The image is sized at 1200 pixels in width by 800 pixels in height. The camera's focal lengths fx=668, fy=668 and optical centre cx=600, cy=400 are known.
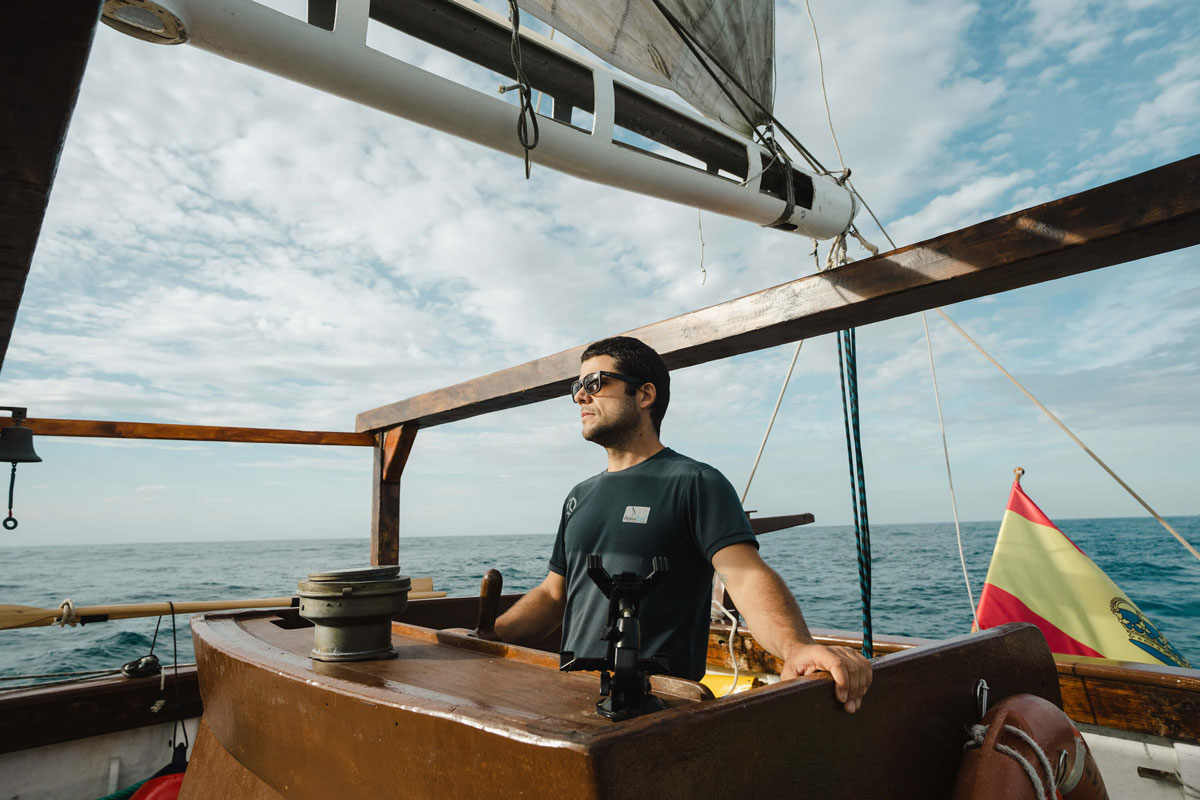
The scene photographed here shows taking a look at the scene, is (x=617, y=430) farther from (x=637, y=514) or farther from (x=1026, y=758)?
(x=1026, y=758)

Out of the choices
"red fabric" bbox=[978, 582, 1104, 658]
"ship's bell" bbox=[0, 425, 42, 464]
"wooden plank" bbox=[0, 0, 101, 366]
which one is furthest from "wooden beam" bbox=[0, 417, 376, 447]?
"red fabric" bbox=[978, 582, 1104, 658]

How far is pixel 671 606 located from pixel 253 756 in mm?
1097

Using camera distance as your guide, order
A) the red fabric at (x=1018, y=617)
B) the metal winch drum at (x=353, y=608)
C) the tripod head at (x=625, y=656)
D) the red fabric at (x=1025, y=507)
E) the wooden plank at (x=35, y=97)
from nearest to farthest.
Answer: the wooden plank at (x=35, y=97) < the tripod head at (x=625, y=656) < the metal winch drum at (x=353, y=608) < the red fabric at (x=1018, y=617) < the red fabric at (x=1025, y=507)

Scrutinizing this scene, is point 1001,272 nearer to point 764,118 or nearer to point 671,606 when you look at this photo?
point 671,606

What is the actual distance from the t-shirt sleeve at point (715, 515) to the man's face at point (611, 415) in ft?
1.31

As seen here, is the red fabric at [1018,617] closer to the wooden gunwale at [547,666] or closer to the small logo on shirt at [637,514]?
the wooden gunwale at [547,666]

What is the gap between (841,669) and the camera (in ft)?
4.02

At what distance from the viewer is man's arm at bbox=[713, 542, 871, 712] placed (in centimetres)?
124

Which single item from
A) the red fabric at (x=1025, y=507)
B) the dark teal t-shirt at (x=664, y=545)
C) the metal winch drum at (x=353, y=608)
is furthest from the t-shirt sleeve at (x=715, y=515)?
the red fabric at (x=1025, y=507)

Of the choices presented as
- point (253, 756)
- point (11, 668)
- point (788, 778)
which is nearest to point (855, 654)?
point (788, 778)

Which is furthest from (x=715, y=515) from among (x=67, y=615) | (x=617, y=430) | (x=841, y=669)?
(x=67, y=615)

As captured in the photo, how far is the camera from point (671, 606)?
1.89m

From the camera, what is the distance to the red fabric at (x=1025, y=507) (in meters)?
5.11

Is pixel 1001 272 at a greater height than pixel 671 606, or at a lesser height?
greater
